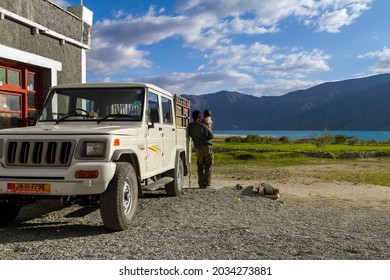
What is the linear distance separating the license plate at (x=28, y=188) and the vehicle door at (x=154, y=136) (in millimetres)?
1981

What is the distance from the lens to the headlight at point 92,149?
5.39 meters

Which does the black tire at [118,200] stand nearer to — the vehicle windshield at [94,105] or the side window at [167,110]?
the vehicle windshield at [94,105]

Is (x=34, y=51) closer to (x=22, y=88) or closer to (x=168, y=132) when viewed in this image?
(x=22, y=88)

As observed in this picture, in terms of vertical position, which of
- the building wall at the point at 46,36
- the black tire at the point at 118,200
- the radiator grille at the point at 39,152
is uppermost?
the building wall at the point at 46,36

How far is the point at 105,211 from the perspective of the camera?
18.0 feet

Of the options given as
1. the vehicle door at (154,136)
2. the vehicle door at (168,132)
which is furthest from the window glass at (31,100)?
the vehicle door at (154,136)

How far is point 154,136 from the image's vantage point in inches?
287

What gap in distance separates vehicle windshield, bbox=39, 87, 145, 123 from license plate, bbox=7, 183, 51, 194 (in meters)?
1.67

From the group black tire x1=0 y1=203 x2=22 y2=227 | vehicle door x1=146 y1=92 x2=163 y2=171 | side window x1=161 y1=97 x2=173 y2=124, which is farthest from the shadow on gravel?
side window x1=161 y1=97 x2=173 y2=124

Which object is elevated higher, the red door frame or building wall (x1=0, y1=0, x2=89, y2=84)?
building wall (x1=0, y1=0, x2=89, y2=84)

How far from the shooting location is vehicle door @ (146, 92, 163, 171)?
6922mm

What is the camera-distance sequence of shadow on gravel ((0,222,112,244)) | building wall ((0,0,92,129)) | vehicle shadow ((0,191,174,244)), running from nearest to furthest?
1. shadow on gravel ((0,222,112,244))
2. vehicle shadow ((0,191,174,244))
3. building wall ((0,0,92,129))

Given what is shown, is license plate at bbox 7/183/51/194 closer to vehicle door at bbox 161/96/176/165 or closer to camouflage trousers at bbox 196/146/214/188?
vehicle door at bbox 161/96/176/165
